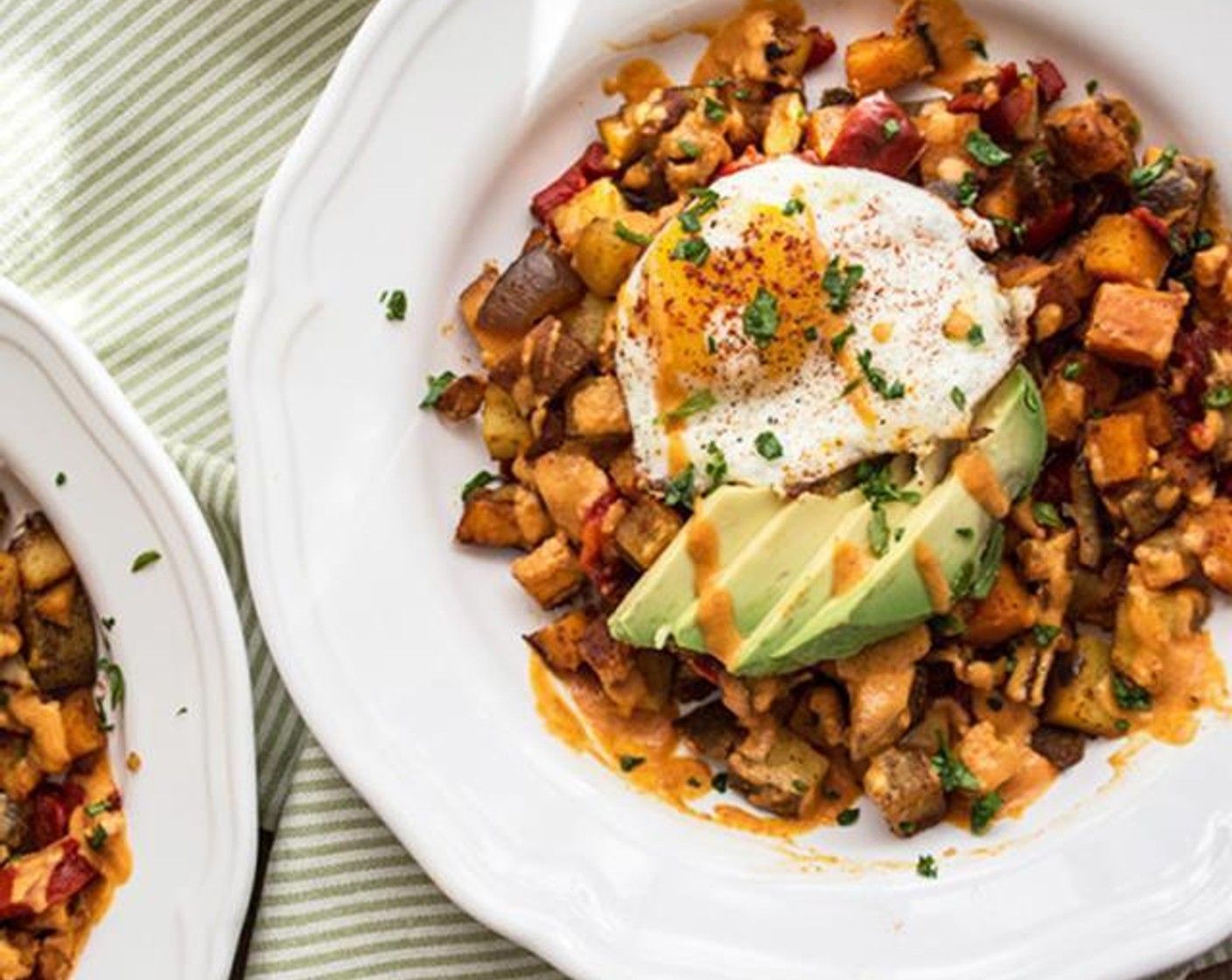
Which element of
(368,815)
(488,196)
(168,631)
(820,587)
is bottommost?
(368,815)

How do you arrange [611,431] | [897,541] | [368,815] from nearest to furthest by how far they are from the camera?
[897,541] → [611,431] → [368,815]

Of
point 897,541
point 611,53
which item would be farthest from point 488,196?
point 897,541

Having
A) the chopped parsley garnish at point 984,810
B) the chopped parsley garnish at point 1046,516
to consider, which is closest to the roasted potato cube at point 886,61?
the chopped parsley garnish at point 1046,516

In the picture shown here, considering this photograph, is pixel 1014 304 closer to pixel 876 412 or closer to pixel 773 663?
pixel 876 412

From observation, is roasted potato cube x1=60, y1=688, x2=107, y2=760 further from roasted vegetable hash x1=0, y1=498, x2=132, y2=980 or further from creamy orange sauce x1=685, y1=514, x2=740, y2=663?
creamy orange sauce x1=685, y1=514, x2=740, y2=663

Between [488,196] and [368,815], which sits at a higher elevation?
[488,196]

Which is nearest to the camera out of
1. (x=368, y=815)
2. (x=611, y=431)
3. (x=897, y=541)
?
(x=897, y=541)
